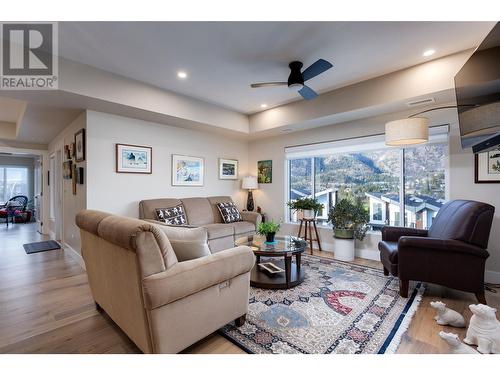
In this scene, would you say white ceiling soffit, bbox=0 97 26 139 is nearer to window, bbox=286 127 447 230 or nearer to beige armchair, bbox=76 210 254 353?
beige armchair, bbox=76 210 254 353

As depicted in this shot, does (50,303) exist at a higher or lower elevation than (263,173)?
lower

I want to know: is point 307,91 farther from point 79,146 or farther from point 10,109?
point 10,109

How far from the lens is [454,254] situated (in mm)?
2225

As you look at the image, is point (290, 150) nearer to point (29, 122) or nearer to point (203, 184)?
point (203, 184)

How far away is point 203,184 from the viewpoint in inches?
183

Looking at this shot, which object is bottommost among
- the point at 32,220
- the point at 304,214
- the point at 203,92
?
the point at 32,220

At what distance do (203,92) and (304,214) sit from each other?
268 cm

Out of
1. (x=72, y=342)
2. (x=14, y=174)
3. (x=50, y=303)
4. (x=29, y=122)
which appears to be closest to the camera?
(x=72, y=342)

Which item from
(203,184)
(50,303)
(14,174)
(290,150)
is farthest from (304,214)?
(14,174)

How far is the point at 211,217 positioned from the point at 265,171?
1683mm

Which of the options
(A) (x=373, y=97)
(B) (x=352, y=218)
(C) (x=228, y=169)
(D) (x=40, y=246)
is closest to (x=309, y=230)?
(B) (x=352, y=218)

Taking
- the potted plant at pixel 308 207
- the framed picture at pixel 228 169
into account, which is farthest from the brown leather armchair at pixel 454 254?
the framed picture at pixel 228 169
